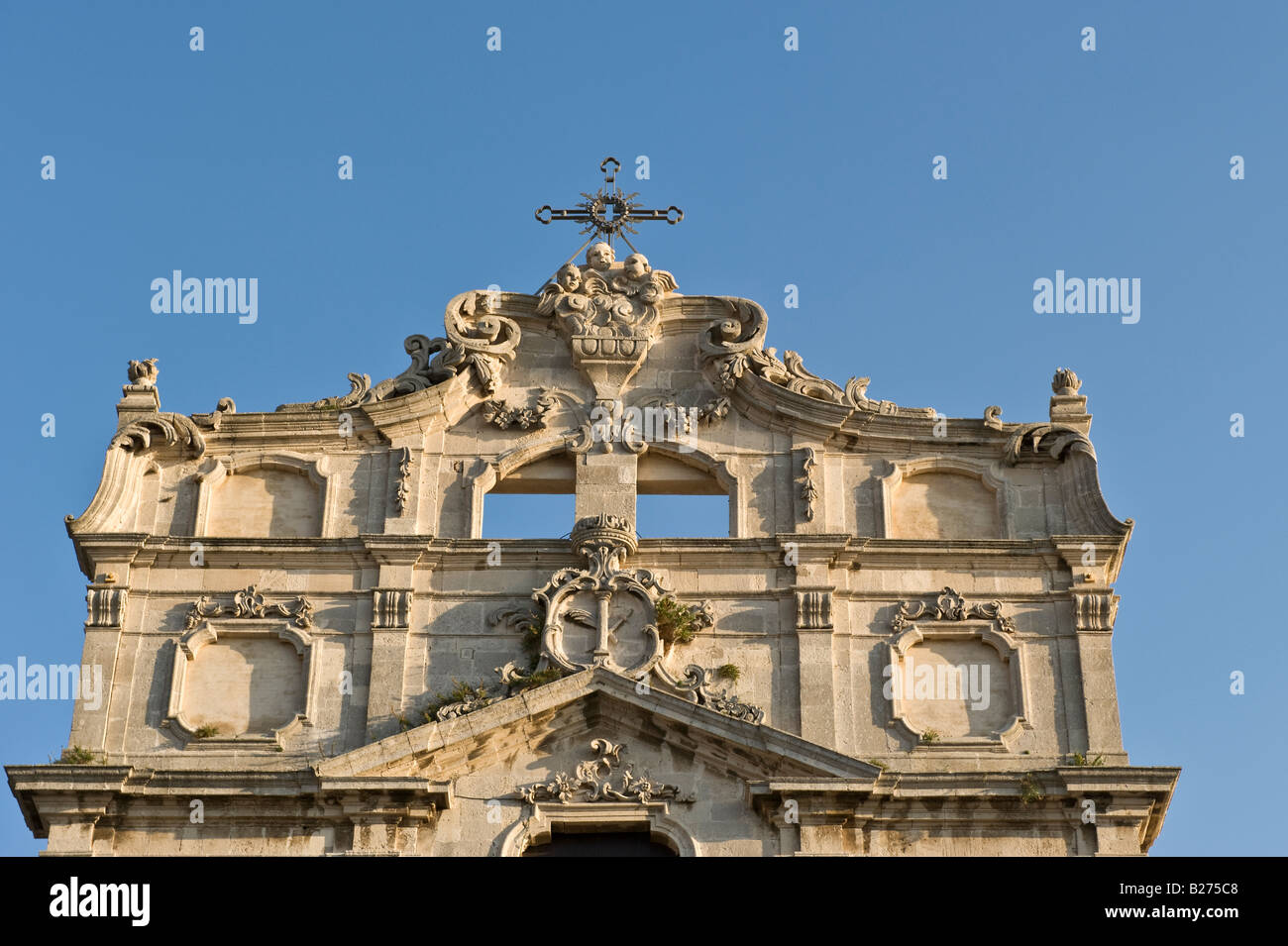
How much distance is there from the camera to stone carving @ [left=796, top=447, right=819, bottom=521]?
1326 inches

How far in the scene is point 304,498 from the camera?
3428cm

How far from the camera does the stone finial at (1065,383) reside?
3469 centimetres

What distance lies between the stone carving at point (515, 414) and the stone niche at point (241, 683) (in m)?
4.04

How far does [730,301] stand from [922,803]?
8.01 metres

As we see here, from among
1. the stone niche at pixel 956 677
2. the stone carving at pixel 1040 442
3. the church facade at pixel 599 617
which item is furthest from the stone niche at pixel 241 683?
the stone carving at pixel 1040 442

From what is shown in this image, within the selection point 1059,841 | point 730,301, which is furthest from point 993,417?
point 1059,841

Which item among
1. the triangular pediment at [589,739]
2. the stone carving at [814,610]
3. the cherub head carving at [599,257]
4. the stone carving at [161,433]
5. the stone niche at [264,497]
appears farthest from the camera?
the cherub head carving at [599,257]

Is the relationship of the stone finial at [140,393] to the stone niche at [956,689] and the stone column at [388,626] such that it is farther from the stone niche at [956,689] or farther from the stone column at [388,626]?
the stone niche at [956,689]

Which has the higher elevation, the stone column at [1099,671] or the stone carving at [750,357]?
the stone carving at [750,357]

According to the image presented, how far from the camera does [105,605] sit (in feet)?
108

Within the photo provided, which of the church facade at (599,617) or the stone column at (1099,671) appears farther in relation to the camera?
the stone column at (1099,671)

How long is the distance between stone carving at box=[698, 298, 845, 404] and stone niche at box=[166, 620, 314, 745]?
22.0ft
